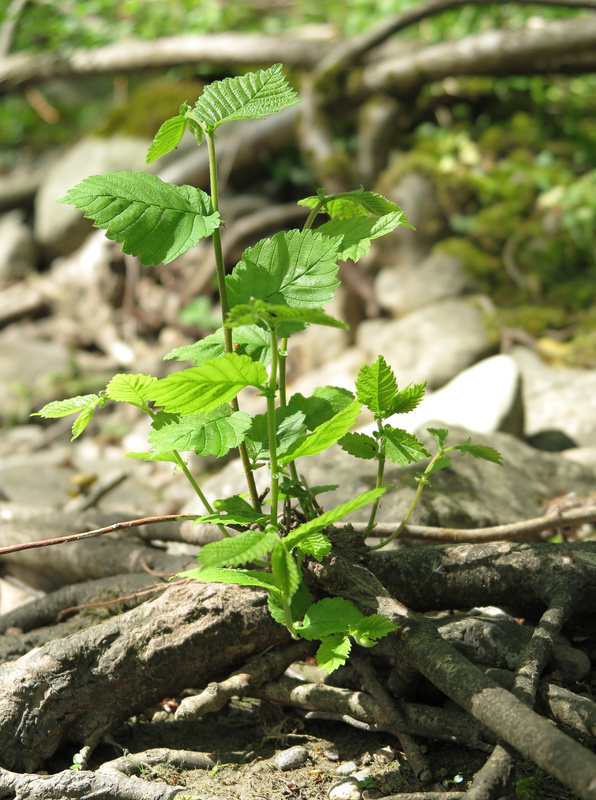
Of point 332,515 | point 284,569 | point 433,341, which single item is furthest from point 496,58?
point 284,569

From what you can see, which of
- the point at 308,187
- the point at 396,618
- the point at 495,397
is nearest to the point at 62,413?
the point at 396,618

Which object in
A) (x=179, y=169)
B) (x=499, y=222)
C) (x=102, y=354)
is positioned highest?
(x=179, y=169)

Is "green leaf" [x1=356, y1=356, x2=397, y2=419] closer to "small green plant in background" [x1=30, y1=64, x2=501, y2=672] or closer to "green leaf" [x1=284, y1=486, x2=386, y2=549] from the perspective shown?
"small green plant in background" [x1=30, y1=64, x2=501, y2=672]

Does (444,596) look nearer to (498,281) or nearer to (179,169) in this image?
(498,281)

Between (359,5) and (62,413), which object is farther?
(359,5)

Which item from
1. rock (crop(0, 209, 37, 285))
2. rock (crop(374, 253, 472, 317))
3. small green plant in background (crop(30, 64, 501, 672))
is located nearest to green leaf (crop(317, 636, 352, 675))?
small green plant in background (crop(30, 64, 501, 672))

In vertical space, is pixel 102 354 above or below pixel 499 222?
below

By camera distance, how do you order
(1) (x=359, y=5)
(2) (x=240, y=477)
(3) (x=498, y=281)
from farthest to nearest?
(1) (x=359, y=5) → (3) (x=498, y=281) → (2) (x=240, y=477)
